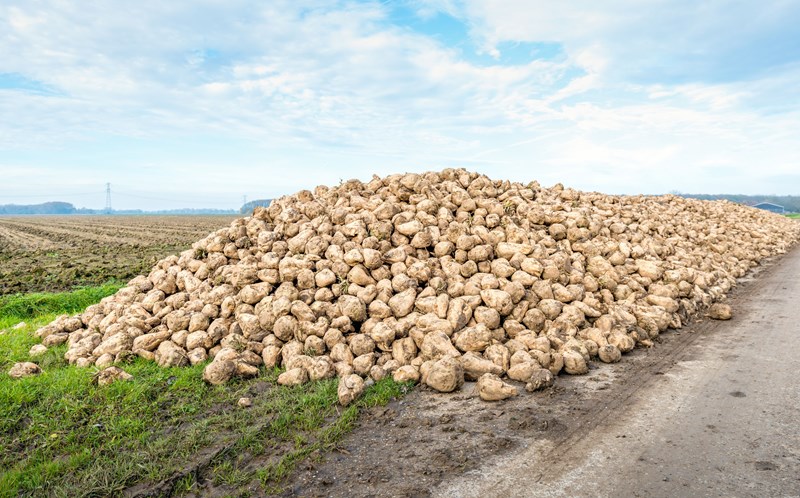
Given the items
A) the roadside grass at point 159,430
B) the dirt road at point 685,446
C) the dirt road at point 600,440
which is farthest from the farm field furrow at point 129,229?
the dirt road at point 685,446

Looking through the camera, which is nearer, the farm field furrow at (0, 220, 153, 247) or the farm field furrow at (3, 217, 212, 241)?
the farm field furrow at (0, 220, 153, 247)

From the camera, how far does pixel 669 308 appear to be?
7539 millimetres

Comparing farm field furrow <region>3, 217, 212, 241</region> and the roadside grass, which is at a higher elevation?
the roadside grass

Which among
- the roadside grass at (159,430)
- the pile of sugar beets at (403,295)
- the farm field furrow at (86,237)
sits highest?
the pile of sugar beets at (403,295)

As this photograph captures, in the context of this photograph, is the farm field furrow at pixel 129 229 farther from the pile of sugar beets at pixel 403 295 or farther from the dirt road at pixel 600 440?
the dirt road at pixel 600 440

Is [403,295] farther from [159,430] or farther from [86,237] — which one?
[86,237]

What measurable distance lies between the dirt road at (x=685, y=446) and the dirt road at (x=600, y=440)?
0.01 meters

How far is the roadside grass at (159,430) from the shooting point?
370 cm

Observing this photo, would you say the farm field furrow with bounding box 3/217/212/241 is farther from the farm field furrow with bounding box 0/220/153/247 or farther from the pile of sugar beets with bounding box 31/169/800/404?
the pile of sugar beets with bounding box 31/169/800/404

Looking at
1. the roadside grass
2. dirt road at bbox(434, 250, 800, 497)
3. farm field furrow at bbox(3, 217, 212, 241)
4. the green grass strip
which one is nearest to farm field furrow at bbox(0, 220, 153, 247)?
farm field furrow at bbox(3, 217, 212, 241)

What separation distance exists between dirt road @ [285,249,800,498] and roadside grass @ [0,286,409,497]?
Answer: 1.22 ft

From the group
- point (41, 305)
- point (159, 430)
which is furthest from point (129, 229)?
point (159, 430)

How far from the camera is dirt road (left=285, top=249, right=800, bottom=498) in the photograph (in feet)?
11.6

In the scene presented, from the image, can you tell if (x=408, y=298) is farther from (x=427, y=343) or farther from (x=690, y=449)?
(x=690, y=449)
